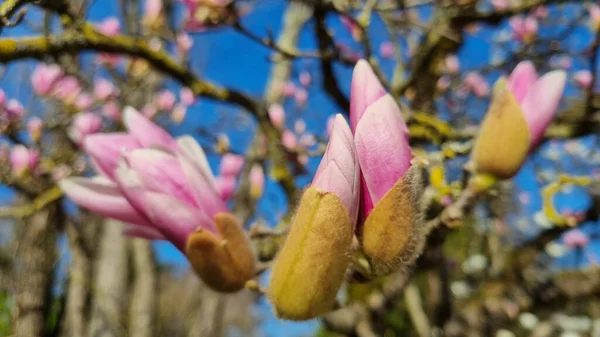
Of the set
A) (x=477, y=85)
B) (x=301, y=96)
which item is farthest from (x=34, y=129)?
(x=477, y=85)

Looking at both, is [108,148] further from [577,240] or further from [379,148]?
[577,240]

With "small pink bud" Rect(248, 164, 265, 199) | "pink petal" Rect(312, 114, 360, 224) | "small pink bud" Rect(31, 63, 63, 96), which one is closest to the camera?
"pink petal" Rect(312, 114, 360, 224)

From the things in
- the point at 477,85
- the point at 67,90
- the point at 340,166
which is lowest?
the point at 67,90

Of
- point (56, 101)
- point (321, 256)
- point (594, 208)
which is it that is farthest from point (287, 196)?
point (56, 101)

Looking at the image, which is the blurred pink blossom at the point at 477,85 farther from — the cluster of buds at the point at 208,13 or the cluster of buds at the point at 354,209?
the cluster of buds at the point at 354,209

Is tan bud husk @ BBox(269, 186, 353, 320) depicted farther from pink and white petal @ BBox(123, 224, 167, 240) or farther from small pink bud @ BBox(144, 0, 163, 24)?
small pink bud @ BBox(144, 0, 163, 24)

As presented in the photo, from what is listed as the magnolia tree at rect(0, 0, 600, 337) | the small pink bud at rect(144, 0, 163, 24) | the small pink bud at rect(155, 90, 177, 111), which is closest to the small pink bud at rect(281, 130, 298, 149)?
the magnolia tree at rect(0, 0, 600, 337)
